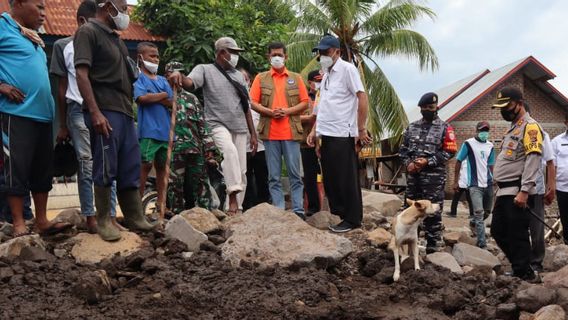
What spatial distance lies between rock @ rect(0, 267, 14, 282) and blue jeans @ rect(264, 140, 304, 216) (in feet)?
9.48

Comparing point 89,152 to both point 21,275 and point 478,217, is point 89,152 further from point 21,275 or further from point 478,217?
point 478,217

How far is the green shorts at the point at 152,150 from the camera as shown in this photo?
568cm

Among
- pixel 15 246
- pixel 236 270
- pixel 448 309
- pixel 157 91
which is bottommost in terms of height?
pixel 448 309

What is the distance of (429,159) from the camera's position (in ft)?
19.1

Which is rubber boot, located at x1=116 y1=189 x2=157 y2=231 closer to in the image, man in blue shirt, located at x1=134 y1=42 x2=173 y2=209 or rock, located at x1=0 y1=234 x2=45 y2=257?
man in blue shirt, located at x1=134 y1=42 x2=173 y2=209

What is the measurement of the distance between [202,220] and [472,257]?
8.39 ft

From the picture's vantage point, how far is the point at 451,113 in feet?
71.5

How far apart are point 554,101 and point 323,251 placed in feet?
68.9

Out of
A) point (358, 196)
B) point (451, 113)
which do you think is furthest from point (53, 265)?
point (451, 113)

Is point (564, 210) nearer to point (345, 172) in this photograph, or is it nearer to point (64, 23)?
point (345, 172)

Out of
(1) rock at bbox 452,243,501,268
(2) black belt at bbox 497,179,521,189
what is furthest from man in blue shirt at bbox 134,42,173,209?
(2) black belt at bbox 497,179,521,189

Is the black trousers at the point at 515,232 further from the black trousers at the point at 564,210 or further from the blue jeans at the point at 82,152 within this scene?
the blue jeans at the point at 82,152

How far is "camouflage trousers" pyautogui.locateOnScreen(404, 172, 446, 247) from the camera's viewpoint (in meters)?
5.81

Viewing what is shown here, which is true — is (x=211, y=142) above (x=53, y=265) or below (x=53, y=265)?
above
